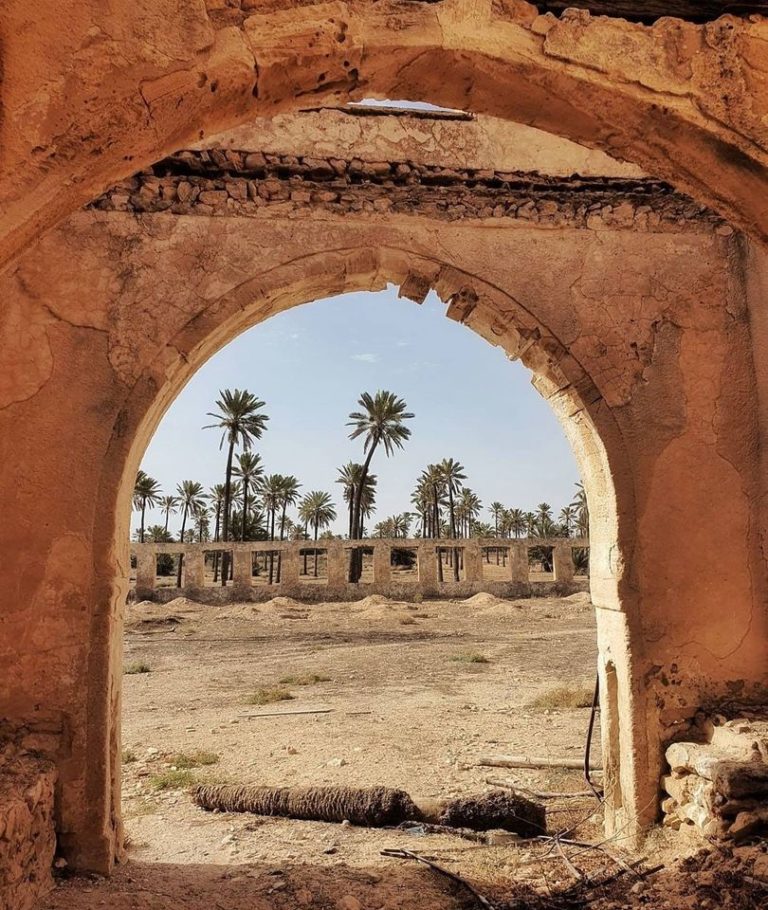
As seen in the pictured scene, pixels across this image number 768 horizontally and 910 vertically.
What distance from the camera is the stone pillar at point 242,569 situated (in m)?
24.4

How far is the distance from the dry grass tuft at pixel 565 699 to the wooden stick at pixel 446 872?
14.9ft

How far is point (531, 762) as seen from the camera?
6277 mm

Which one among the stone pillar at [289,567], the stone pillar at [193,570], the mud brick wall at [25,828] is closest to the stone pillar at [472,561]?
the stone pillar at [289,567]

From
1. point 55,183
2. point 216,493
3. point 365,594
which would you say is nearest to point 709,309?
point 55,183

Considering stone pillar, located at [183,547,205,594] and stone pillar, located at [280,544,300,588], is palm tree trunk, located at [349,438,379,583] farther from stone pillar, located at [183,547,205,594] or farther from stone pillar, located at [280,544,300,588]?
stone pillar, located at [183,547,205,594]

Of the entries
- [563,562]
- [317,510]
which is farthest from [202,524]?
[563,562]

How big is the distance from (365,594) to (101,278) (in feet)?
69.4

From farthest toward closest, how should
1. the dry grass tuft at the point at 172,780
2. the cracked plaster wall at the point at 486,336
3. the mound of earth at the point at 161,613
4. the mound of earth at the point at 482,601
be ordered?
the mound of earth at the point at 482,601
the mound of earth at the point at 161,613
the dry grass tuft at the point at 172,780
the cracked plaster wall at the point at 486,336

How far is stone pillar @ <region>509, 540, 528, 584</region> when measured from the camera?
85.6 ft

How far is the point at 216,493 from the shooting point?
4488cm

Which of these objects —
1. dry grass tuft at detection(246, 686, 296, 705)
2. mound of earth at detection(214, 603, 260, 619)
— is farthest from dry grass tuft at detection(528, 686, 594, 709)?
mound of earth at detection(214, 603, 260, 619)

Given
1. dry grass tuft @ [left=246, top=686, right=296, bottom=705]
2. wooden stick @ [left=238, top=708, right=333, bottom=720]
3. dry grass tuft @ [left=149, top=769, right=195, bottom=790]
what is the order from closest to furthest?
dry grass tuft @ [left=149, top=769, right=195, bottom=790]
wooden stick @ [left=238, top=708, right=333, bottom=720]
dry grass tuft @ [left=246, top=686, right=296, bottom=705]

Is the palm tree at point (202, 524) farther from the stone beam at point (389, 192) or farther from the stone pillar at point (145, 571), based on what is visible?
the stone beam at point (389, 192)

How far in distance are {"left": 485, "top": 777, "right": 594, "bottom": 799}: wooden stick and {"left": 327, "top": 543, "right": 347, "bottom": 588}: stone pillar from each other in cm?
1908
